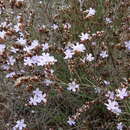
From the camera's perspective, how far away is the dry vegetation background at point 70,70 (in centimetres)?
219

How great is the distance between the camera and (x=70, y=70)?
2.10m

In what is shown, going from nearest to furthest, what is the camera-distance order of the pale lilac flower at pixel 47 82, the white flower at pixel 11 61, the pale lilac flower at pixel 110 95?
1. the pale lilac flower at pixel 110 95
2. the pale lilac flower at pixel 47 82
3. the white flower at pixel 11 61

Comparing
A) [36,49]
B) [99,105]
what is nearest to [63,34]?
[36,49]

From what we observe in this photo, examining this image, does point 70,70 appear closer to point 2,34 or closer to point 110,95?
point 110,95

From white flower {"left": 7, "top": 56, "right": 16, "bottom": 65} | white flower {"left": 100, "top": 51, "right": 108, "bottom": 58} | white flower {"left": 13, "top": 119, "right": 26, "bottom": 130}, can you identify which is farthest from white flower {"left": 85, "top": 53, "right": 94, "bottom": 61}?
white flower {"left": 13, "top": 119, "right": 26, "bottom": 130}

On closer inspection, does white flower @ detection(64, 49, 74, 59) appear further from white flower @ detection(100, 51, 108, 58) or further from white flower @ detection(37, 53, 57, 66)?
white flower @ detection(100, 51, 108, 58)

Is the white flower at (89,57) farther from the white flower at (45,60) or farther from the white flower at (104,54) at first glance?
the white flower at (45,60)

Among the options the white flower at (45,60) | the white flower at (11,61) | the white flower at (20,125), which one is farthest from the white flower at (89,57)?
the white flower at (20,125)

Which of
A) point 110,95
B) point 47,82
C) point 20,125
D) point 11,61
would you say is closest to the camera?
point 110,95

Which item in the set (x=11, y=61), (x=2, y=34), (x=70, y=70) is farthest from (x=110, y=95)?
(x=2, y=34)

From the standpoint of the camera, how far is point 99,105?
95.1 inches

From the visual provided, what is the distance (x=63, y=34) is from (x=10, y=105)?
70 cm

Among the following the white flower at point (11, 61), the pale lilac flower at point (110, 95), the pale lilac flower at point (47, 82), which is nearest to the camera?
the pale lilac flower at point (110, 95)

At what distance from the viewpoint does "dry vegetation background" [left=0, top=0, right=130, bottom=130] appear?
219cm
